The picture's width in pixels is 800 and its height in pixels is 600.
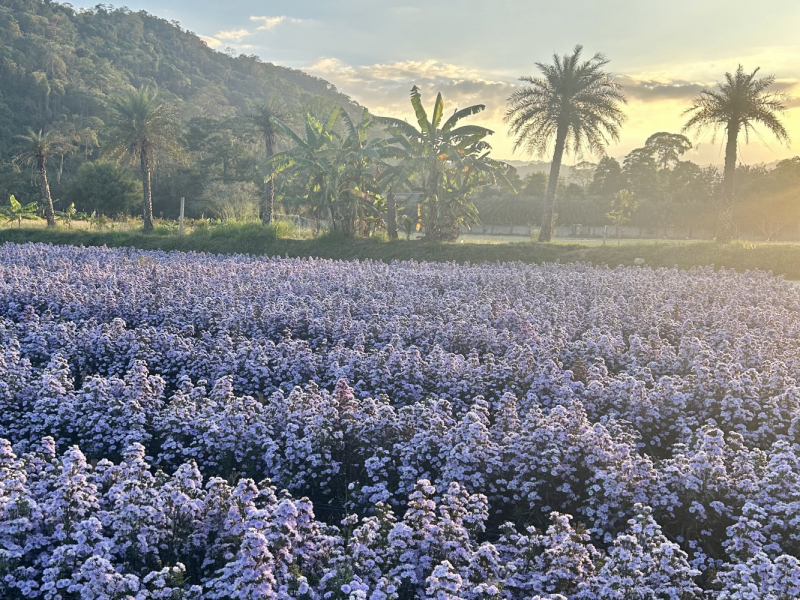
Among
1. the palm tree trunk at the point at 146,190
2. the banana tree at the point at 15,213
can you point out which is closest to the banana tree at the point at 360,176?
the palm tree trunk at the point at 146,190

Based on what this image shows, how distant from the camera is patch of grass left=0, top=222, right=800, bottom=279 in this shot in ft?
74.1

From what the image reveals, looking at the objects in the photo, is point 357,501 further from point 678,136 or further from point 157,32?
point 157,32

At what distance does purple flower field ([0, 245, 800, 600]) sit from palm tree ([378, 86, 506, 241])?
1687cm

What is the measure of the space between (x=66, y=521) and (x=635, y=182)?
7323 centimetres

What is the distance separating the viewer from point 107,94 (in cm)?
8644

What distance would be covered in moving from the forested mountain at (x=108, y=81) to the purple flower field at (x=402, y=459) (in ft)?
115

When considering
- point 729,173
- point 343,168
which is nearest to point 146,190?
point 343,168

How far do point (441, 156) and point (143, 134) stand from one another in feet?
58.7

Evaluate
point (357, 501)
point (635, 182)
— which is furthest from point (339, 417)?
point (635, 182)

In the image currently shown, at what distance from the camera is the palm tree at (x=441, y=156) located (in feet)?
89.4

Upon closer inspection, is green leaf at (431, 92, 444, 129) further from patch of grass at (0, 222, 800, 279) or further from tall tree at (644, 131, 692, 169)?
tall tree at (644, 131, 692, 169)

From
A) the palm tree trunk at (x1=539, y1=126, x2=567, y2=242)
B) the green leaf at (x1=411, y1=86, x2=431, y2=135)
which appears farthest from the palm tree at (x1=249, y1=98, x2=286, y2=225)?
the palm tree trunk at (x1=539, y1=126, x2=567, y2=242)

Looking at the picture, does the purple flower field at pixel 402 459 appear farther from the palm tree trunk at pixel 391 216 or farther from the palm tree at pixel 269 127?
the palm tree at pixel 269 127

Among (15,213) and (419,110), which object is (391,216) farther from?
(15,213)
